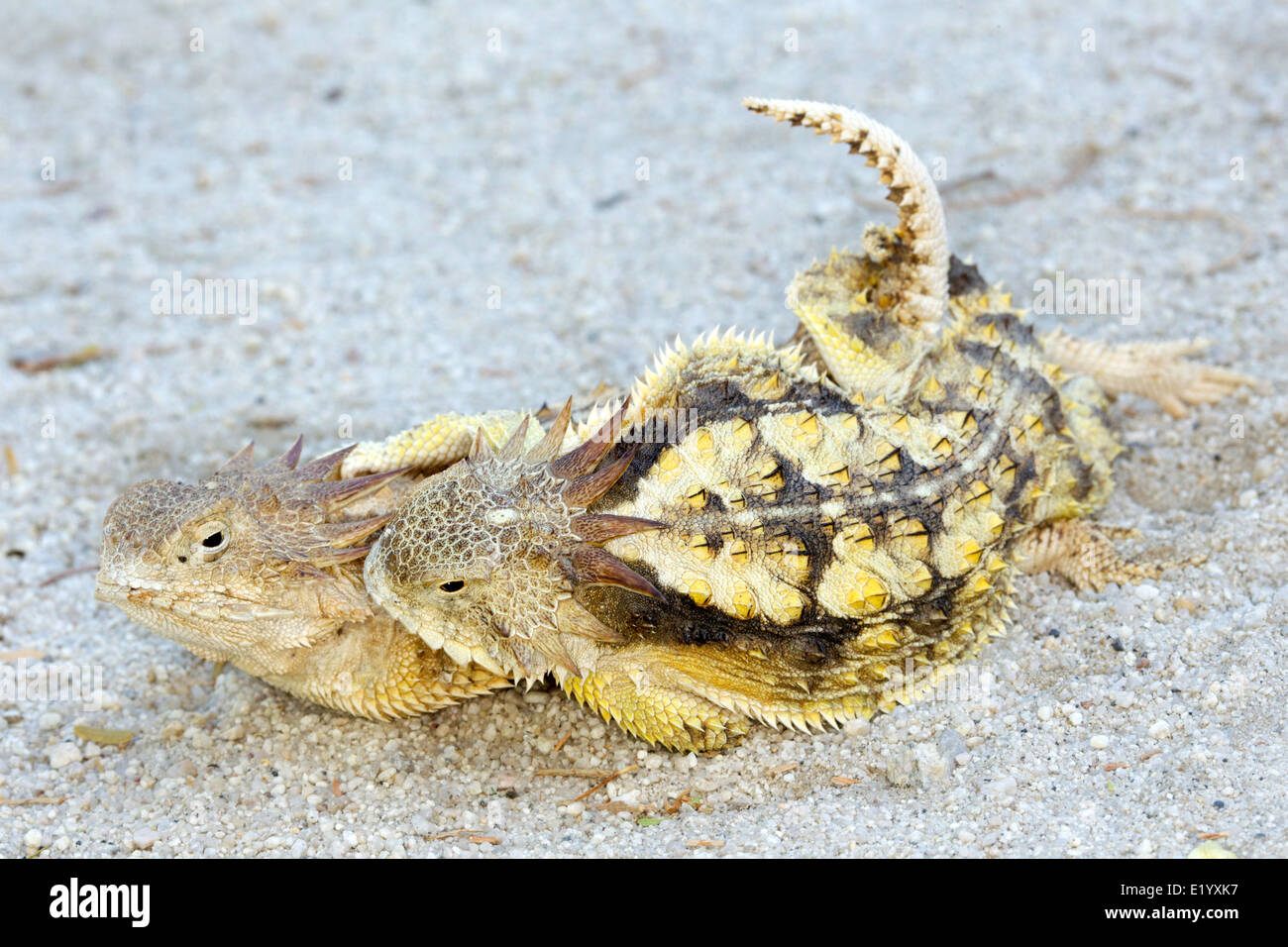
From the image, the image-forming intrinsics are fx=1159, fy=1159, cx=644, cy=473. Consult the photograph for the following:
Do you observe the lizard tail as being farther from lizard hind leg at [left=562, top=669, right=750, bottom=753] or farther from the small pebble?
the small pebble

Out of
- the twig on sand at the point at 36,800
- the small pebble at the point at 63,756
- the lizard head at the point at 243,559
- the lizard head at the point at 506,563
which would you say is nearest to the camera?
the lizard head at the point at 506,563

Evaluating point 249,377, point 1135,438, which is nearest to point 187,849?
point 249,377

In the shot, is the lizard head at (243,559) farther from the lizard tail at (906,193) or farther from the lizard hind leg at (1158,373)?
the lizard hind leg at (1158,373)

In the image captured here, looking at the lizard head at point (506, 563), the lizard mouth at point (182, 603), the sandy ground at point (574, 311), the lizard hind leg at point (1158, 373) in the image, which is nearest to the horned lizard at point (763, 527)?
the lizard head at point (506, 563)

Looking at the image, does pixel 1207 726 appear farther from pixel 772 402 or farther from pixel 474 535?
pixel 474 535

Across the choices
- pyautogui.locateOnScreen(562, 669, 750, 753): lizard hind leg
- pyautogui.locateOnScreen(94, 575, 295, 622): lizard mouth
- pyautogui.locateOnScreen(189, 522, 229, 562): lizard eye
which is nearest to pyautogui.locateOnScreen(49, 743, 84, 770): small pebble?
pyautogui.locateOnScreen(94, 575, 295, 622): lizard mouth
